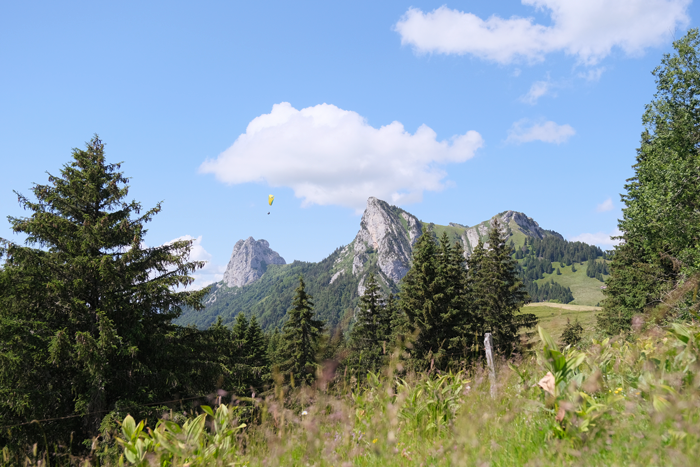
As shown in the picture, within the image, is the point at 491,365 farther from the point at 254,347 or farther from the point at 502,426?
the point at 254,347

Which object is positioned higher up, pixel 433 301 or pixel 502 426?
pixel 433 301

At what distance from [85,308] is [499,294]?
26.6 metres

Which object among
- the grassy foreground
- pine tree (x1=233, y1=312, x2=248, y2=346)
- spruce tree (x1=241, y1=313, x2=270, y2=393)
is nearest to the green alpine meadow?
the grassy foreground

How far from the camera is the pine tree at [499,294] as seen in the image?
91.1 feet

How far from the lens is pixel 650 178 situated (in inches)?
624

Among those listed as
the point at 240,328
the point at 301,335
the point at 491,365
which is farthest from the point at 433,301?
the point at 491,365

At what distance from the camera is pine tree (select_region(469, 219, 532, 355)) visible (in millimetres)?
27766

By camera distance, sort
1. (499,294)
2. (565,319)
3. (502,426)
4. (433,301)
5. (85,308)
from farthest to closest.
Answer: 1. (499,294)
2. (433,301)
3. (85,308)
4. (565,319)
5. (502,426)

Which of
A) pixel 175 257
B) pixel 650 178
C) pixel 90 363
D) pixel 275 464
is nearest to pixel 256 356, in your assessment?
pixel 175 257

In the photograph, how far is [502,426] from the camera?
9.73 feet

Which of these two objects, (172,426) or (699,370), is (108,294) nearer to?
(172,426)

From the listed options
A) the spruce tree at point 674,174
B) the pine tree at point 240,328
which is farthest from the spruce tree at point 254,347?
the spruce tree at point 674,174

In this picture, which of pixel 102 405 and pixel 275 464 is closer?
pixel 275 464

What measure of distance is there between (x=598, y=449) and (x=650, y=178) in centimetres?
1809
